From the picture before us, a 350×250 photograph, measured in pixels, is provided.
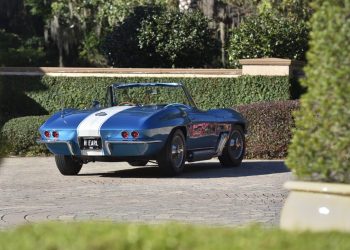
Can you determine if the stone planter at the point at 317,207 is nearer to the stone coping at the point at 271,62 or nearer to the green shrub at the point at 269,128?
the green shrub at the point at 269,128

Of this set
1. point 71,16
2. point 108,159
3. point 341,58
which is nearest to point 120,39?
point 71,16

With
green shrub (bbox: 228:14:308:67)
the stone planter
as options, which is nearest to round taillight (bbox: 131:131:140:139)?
the stone planter

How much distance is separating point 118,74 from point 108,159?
8930 mm

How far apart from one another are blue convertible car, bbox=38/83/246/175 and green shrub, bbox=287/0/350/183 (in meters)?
6.85

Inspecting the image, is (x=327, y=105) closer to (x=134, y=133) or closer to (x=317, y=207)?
(x=317, y=207)

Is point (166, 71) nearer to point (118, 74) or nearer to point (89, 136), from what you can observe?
point (118, 74)

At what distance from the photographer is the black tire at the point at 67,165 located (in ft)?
48.5

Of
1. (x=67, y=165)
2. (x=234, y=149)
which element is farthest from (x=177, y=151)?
(x=234, y=149)

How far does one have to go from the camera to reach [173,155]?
47.5 ft

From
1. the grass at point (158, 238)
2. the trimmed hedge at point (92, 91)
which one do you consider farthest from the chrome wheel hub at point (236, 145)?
the grass at point (158, 238)

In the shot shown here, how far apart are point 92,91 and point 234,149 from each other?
6.91 m

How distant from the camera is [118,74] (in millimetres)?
22766

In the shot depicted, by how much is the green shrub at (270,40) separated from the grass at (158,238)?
19.1 m

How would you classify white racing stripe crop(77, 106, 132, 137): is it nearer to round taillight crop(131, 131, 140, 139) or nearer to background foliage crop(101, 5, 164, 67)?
round taillight crop(131, 131, 140, 139)
